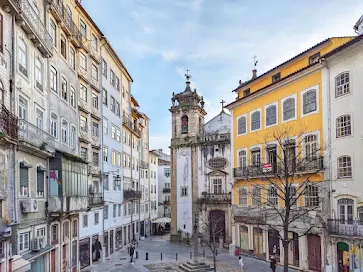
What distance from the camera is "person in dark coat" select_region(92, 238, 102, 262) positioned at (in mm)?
32781

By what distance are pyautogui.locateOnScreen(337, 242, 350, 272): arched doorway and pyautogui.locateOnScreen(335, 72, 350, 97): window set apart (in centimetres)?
929

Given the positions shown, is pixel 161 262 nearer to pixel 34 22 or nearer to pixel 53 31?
pixel 53 31

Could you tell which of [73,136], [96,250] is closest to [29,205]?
[73,136]

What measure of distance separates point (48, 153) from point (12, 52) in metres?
5.62

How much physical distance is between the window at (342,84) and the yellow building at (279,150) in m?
1.49

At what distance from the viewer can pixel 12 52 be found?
17016mm

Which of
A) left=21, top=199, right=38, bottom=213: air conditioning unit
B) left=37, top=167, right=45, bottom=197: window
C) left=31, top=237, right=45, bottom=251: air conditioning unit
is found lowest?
left=31, top=237, right=45, bottom=251: air conditioning unit

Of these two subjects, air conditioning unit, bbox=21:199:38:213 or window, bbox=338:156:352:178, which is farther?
window, bbox=338:156:352:178

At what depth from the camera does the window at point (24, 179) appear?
1806cm

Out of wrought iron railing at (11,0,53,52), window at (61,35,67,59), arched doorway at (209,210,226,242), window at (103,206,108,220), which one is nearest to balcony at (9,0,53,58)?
wrought iron railing at (11,0,53,52)

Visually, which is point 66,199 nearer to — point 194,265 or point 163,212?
point 194,265

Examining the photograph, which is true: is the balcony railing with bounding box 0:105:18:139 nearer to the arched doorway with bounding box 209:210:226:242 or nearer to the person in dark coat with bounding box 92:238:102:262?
the person in dark coat with bounding box 92:238:102:262

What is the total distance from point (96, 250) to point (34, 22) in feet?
65.9

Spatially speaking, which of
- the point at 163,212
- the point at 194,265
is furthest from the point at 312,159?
the point at 163,212
